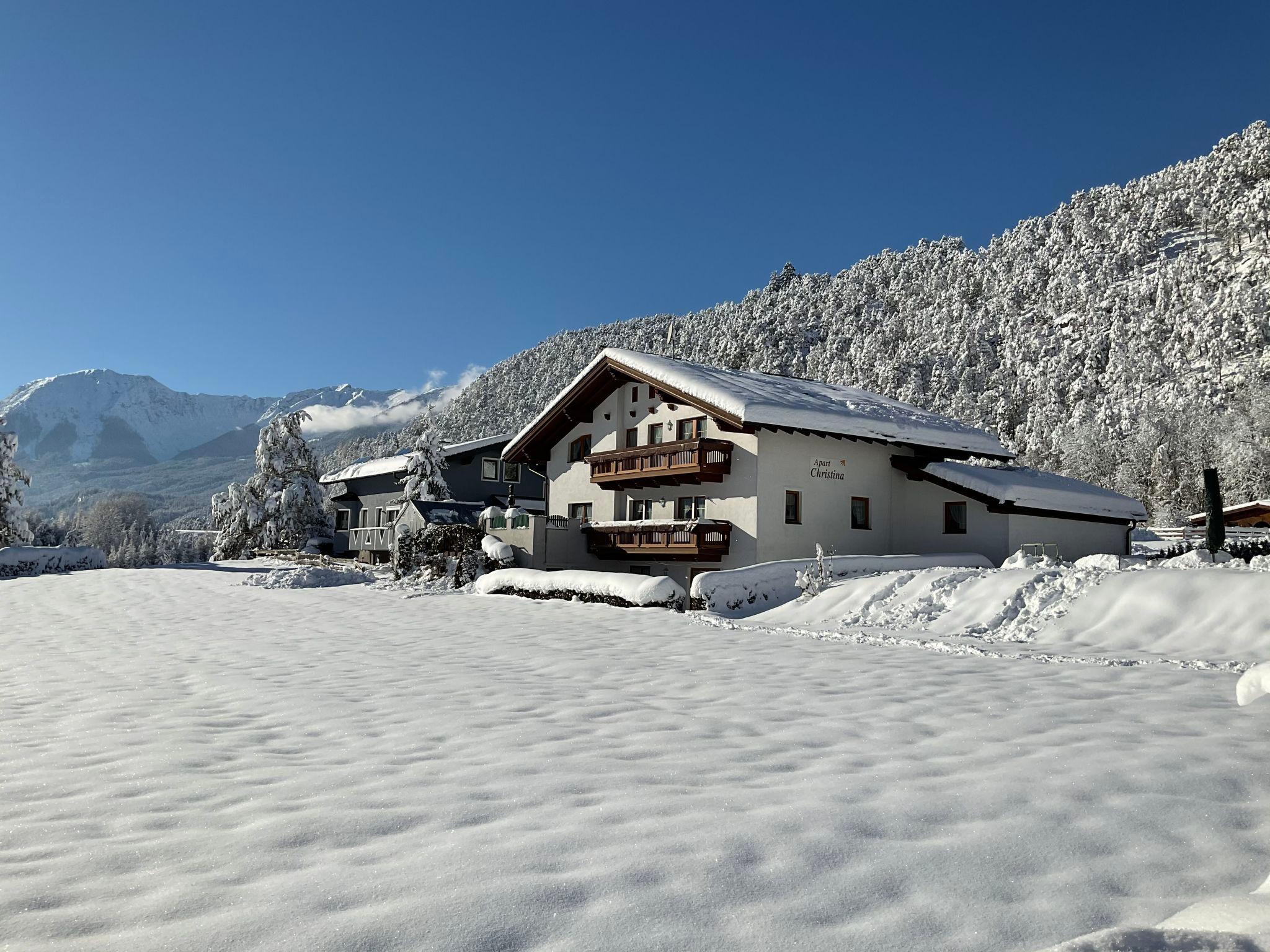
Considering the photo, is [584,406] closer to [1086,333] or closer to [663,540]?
[663,540]

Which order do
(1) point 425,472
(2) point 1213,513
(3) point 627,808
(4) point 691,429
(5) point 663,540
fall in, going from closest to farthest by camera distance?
(3) point 627,808 → (2) point 1213,513 → (5) point 663,540 → (4) point 691,429 → (1) point 425,472

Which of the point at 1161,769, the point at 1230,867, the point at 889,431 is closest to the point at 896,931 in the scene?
Answer: the point at 1230,867

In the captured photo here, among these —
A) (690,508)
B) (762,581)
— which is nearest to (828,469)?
(690,508)

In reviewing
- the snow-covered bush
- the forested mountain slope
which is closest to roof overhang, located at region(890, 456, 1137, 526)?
the snow-covered bush

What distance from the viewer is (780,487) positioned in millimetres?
26016

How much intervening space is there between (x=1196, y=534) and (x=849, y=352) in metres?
82.2

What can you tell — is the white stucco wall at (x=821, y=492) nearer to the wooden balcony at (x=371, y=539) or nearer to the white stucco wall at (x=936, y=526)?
the white stucco wall at (x=936, y=526)

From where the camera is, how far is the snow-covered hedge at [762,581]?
65.4ft

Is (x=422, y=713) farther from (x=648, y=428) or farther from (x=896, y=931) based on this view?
(x=648, y=428)

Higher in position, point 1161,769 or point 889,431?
point 889,431

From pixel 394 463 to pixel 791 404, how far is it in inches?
1288

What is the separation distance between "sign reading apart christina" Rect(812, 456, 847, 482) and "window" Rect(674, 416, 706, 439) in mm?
3979

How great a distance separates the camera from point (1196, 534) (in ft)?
153

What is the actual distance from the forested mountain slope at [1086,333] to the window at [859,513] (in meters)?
31.0
